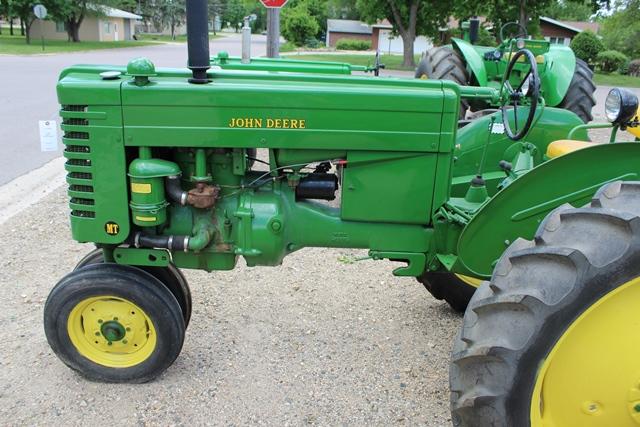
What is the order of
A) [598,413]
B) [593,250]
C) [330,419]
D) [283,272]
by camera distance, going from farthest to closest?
1. [283,272]
2. [330,419]
3. [598,413]
4. [593,250]

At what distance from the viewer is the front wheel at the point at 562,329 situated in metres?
2.04

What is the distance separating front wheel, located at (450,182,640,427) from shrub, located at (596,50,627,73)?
33227 millimetres

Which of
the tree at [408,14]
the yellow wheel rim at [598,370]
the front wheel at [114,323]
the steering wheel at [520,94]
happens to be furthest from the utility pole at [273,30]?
the tree at [408,14]

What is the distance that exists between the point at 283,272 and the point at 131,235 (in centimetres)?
185

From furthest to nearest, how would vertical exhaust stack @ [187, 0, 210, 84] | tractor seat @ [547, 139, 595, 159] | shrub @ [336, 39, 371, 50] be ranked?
1. shrub @ [336, 39, 371, 50]
2. tractor seat @ [547, 139, 595, 159]
3. vertical exhaust stack @ [187, 0, 210, 84]

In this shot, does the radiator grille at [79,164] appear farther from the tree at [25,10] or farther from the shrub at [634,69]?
the tree at [25,10]

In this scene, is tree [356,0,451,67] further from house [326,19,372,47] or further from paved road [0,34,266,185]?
house [326,19,372,47]

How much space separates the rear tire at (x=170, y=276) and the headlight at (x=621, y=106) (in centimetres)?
232

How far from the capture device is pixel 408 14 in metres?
29.5

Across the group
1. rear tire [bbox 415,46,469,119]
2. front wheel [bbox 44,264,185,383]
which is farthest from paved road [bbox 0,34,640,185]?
rear tire [bbox 415,46,469,119]

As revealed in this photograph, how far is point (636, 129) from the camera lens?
10.6 feet

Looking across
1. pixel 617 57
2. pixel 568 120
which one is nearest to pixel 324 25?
pixel 617 57

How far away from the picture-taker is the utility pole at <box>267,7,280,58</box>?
7.52 metres

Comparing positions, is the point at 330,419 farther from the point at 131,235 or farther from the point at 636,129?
the point at 636,129
